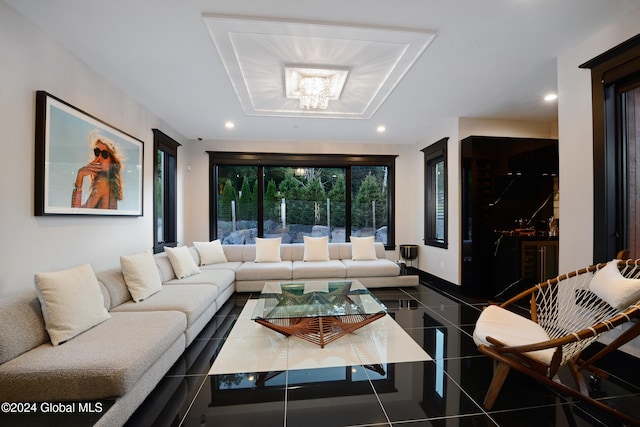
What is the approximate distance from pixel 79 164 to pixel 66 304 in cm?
135

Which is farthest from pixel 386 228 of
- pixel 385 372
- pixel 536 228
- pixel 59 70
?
pixel 59 70

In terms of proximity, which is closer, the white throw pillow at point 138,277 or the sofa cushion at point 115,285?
the sofa cushion at point 115,285

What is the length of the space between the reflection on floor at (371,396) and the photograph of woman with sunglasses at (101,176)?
174 centimetres

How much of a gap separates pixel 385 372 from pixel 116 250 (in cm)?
306

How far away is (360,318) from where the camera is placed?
2729mm

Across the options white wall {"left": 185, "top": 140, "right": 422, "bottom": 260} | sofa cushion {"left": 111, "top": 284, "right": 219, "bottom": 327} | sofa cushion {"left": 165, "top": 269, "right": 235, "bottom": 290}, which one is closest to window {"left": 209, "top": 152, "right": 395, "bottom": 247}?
white wall {"left": 185, "top": 140, "right": 422, "bottom": 260}

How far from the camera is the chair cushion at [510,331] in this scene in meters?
1.64

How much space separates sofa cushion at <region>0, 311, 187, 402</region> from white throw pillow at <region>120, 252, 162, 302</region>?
805mm

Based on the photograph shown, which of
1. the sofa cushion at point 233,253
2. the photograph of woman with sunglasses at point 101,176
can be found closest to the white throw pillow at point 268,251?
the sofa cushion at point 233,253

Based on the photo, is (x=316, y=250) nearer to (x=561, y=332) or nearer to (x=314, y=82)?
(x=314, y=82)

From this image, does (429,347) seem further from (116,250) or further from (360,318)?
(116,250)

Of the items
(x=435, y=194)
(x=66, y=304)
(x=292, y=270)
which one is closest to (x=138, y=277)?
(x=66, y=304)

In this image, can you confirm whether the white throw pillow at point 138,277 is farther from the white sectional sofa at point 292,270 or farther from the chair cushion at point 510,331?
the chair cushion at point 510,331

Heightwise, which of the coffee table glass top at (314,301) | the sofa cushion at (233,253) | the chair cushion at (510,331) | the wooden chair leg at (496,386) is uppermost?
the sofa cushion at (233,253)
